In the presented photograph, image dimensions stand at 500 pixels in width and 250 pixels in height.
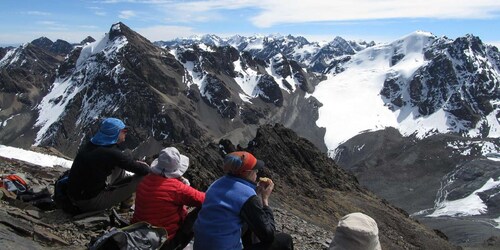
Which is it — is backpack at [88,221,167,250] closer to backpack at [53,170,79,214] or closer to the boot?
backpack at [53,170,79,214]

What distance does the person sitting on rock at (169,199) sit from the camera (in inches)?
448

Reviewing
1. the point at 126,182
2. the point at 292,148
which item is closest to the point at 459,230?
the point at 292,148

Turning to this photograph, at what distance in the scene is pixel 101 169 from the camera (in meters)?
13.1

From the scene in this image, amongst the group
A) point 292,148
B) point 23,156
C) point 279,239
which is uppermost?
point 279,239

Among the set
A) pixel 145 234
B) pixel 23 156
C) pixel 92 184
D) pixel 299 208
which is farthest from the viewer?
pixel 299 208

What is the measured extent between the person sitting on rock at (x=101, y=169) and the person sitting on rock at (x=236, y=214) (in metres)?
4.04

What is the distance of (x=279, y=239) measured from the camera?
974 centimetres

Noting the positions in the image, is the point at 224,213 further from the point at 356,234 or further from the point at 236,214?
the point at 356,234

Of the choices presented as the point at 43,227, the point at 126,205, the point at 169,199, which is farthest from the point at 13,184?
the point at 169,199

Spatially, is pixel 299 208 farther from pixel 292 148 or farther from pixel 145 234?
pixel 145 234

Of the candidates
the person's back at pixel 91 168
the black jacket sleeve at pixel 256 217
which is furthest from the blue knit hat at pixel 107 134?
the black jacket sleeve at pixel 256 217

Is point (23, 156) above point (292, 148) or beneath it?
above

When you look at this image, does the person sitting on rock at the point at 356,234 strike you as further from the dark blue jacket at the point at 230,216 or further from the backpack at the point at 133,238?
the backpack at the point at 133,238

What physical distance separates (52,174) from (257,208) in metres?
18.0
